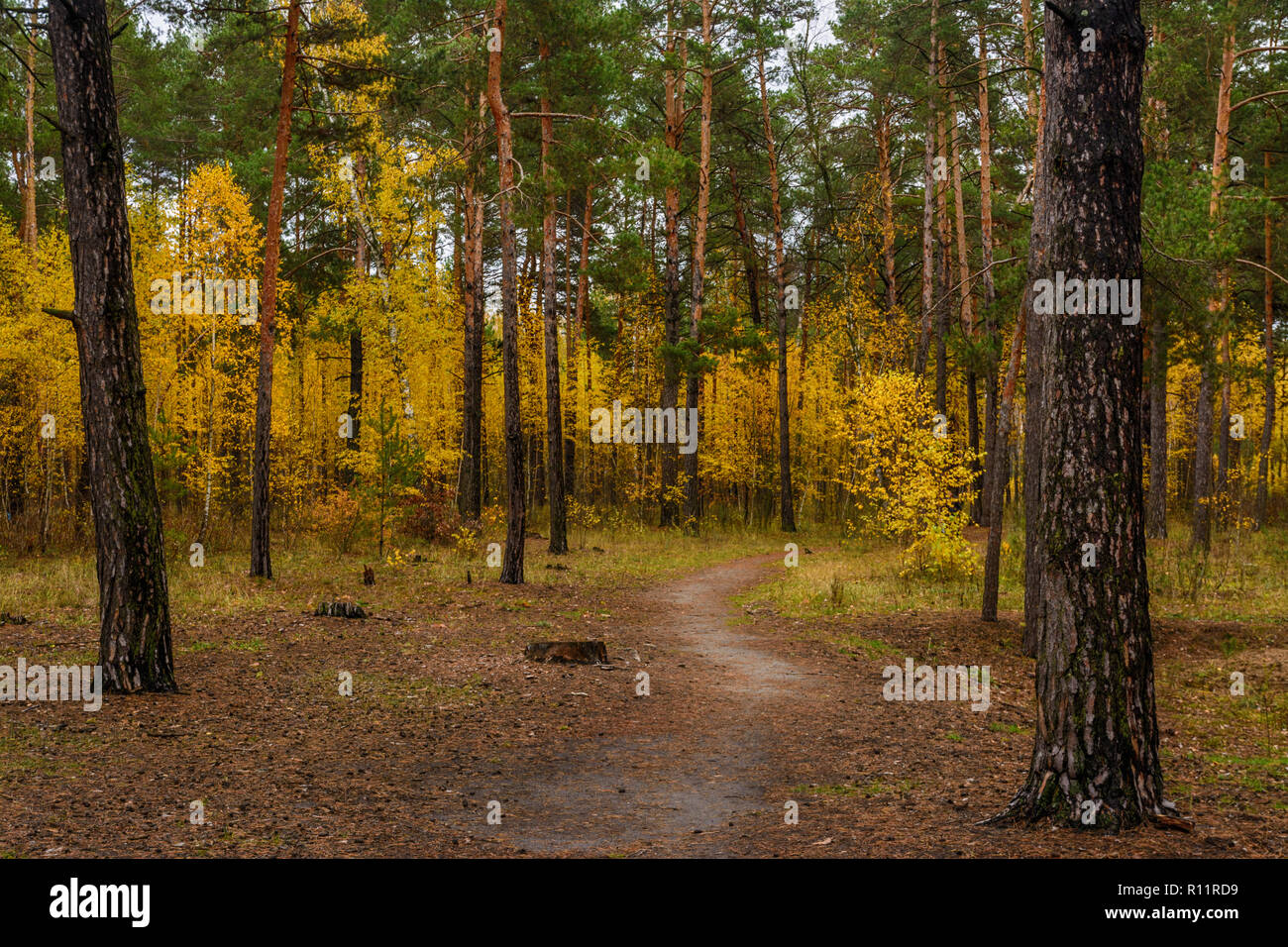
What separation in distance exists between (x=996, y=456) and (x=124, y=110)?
27026 millimetres

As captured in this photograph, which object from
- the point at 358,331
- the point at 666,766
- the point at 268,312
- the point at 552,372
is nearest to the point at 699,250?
the point at 552,372

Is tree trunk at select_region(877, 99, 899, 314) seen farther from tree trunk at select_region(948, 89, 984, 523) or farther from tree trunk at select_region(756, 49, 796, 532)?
tree trunk at select_region(756, 49, 796, 532)

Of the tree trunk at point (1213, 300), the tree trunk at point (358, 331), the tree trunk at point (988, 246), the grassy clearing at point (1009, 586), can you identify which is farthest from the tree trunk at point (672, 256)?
the tree trunk at point (1213, 300)

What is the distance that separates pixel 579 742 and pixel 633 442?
2559 centimetres

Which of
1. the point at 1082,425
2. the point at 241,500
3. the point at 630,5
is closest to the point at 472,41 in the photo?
the point at 630,5

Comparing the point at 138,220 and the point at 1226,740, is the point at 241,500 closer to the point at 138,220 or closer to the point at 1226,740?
the point at 138,220

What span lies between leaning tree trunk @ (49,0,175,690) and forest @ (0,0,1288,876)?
4cm

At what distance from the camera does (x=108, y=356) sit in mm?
8250

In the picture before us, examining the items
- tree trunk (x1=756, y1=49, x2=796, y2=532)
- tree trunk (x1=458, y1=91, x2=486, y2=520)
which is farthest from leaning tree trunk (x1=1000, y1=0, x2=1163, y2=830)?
tree trunk (x1=756, y1=49, x2=796, y2=532)

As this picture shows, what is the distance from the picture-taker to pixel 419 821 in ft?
19.1

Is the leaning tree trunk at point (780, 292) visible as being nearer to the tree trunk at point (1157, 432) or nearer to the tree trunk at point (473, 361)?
the tree trunk at point (473, 361)

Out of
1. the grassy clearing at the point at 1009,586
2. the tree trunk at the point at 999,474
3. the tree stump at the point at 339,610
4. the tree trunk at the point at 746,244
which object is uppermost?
the tree trunk at the point at 746,244

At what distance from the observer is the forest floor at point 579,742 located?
5414 mm

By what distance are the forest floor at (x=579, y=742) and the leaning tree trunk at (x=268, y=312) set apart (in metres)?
1.73
